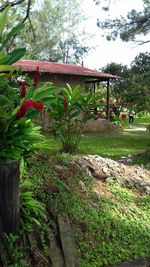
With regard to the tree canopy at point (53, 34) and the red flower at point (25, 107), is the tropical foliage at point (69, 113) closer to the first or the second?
the red flower at point (25, 107)

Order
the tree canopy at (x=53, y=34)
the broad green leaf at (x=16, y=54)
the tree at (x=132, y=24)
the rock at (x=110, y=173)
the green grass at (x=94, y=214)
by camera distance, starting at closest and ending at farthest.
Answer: the broad green leaf at (x=16, y=54) < the green grass at (x=94, y=214) < the rock at (x=110, y=173) < the tree at (x=132, y=24) < the tree canopy at (x=53, y=34)

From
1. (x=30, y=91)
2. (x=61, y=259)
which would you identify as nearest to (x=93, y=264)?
(x=61, y=259)

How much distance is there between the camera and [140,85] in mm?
→ 12914

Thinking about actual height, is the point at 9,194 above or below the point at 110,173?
above

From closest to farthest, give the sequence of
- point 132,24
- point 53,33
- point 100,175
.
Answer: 1. point 100,175
2. point 132,24
3. point 53,33

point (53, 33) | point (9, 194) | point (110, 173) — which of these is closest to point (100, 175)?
point (110, 173)

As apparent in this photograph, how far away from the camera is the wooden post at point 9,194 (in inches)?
134

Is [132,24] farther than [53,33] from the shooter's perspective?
No

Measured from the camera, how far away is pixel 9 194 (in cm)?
342

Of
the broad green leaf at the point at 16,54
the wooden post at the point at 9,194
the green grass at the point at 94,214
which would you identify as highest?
the broad green leaf at the point at 16,54

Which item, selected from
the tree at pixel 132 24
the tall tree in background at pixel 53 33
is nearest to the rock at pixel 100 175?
the tree at pixel 132 24

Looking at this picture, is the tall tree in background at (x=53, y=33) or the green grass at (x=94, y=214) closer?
the green grass at (x=94, y=214)

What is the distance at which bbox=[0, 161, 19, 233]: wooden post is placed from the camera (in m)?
3.40

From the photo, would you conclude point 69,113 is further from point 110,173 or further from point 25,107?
point 25,107
